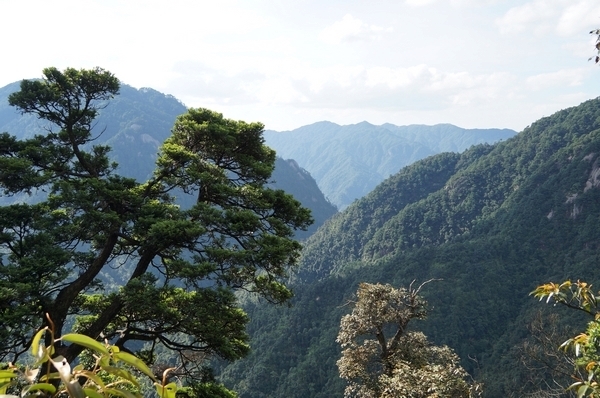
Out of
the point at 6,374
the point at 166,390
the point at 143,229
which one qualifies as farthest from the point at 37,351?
the point at 143,229

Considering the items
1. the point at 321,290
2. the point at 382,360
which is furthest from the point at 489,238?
the point at 382,360

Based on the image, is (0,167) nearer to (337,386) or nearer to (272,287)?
(272,287)

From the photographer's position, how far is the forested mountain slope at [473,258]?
6109 cm

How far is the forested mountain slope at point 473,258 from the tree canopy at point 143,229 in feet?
112

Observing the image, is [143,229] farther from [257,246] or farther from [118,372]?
[118,372]

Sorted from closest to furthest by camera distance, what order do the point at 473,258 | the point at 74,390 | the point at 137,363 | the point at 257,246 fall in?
the point at 74,390
the point at 137,363
the point at 257,246
the point at 473,258

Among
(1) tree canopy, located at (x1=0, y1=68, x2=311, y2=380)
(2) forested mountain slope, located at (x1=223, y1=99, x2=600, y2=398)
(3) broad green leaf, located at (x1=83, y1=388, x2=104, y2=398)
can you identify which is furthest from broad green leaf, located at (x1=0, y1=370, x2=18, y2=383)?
(2) forested mountain slope, located at (x1=223, y1=99, x2=600, y2=398)

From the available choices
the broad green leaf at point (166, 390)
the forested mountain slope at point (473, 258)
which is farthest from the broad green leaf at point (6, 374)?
the forested mountain slope at point (473, 258)

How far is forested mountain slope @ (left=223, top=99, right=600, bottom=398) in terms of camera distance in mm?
61094

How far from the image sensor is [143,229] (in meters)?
8.48

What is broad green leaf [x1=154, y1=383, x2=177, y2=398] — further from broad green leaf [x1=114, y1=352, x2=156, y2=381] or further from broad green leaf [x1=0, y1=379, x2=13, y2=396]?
broad green leaf [x1=0, y1=379, x2=13, y2=396]

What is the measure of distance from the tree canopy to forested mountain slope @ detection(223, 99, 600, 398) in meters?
34.0

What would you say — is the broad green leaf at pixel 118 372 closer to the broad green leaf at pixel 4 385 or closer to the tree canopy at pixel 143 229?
the broad green leaf at pixel 4 385

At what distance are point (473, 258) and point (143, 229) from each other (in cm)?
7723
